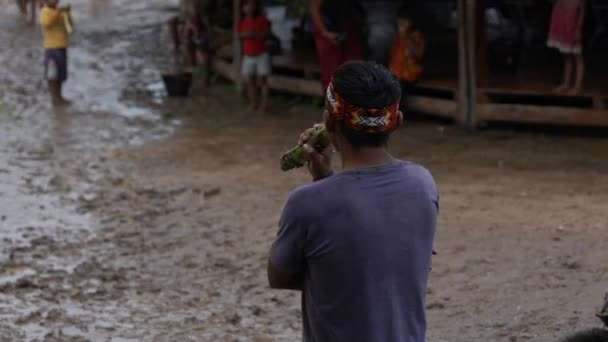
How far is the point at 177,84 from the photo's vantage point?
49.2 feet

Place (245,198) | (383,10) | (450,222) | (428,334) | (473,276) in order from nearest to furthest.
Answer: (428,334) → (473,276) → (450,222) → (245,198) → (383,10)

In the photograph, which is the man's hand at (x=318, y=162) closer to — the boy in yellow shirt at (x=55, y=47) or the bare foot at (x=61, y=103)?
the boy in yellow shirt at (x=55, y=47)

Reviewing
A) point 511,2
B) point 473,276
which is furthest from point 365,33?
point 473,276

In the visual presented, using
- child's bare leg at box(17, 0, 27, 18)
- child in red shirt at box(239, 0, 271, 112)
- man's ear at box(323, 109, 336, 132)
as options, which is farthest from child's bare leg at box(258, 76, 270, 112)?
man's ear at box(323, 109, 336, 132)

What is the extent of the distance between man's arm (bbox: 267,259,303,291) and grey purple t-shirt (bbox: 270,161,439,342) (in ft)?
0.07

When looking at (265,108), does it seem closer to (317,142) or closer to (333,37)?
(333,37)

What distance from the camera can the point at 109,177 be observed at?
35.1 feet

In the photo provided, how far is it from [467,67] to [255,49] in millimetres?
2703

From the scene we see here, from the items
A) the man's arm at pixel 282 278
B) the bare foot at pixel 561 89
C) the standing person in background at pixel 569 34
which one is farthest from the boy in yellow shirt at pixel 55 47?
the man's arm at pixel 282 278

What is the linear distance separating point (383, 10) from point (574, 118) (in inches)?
256

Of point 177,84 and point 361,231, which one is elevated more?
point 361,231

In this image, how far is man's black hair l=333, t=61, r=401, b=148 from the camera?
9.68ft

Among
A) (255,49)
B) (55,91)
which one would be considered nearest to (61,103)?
(55,91)

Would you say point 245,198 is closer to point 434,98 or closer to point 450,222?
point 450,222
